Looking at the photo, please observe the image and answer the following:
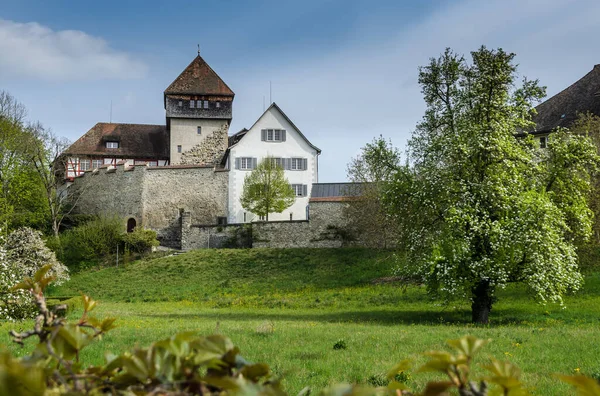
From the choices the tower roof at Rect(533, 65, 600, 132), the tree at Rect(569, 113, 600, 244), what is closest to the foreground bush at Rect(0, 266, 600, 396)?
the tree at Rect(569, 113, 600, 244)

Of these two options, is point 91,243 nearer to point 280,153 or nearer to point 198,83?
point 280,153

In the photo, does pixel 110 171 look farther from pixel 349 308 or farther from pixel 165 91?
pixel 349 308

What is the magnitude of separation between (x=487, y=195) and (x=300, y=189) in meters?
37.6

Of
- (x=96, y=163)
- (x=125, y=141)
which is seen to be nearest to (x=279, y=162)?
(x=125, y=141)

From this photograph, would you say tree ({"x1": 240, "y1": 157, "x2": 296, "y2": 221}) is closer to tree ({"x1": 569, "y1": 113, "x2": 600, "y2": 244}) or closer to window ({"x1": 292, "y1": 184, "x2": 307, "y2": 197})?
window ({"x1": 292, "y1": 184, "x2": 307, "y2": 197})

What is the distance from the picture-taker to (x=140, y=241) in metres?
47.9

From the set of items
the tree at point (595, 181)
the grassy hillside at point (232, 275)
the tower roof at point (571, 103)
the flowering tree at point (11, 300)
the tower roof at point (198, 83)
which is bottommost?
the grassy hillside at point (232, 275)

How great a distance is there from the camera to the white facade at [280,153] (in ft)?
177

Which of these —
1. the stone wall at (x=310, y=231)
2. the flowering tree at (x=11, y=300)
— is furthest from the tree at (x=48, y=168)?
the flowering tree at (x=11, y=300)

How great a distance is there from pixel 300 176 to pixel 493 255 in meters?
38.0

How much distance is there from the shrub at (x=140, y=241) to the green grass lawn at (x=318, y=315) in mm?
3358

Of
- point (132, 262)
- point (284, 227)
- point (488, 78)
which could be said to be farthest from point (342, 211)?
point (488, 78)

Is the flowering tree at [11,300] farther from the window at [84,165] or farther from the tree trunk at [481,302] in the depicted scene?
the window at [84,165]

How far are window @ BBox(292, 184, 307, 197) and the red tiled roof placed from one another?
1541 cm
